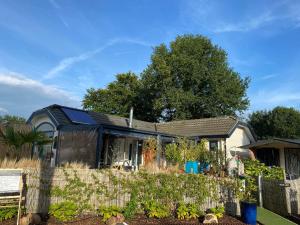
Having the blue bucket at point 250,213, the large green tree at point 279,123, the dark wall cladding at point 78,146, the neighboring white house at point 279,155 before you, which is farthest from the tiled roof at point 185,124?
the large green tree at point 279,123

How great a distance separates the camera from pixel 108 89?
43.2 metres

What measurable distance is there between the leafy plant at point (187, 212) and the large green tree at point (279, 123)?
3746 centimetres

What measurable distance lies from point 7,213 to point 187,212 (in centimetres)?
509

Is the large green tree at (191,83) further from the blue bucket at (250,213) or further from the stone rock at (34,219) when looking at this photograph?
the stone rock at (34,219)

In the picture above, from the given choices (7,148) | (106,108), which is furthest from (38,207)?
(106,108)

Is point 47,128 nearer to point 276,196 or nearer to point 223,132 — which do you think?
point 223,132

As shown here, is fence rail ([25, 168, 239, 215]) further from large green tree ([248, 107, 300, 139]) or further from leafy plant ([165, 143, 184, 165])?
large green tree ([248, 107, 300, 139])

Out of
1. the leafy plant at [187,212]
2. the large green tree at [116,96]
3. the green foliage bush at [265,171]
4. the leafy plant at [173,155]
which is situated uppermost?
the large green tree at [116,96]

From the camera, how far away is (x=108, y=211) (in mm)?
8227

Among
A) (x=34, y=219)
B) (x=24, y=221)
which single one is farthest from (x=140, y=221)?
(x=24, y=221)

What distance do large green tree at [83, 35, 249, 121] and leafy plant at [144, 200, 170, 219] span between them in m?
26.7

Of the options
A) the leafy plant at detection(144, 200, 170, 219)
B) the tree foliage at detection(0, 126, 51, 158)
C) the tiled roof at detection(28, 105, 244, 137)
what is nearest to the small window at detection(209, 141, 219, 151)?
the tiled roof at detection(28, 105, 244, 137)

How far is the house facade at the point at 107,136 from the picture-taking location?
15562 millimetres

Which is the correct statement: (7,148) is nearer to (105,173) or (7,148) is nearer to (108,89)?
(105,173)
